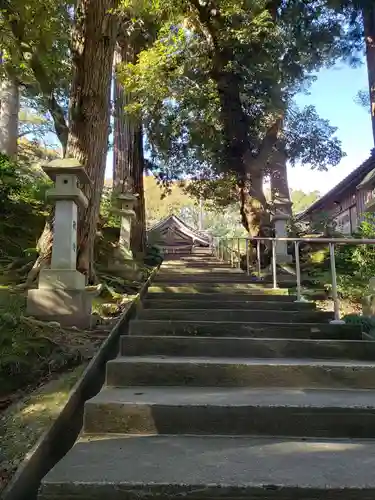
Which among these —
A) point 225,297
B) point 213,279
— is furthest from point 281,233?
point 225,297

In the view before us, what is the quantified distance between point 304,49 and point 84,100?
6429 millimetres

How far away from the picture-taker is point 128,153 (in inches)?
430

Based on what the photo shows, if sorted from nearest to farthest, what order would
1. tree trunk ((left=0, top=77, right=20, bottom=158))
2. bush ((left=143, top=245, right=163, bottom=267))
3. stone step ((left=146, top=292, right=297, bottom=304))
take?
1. stone step ((left=146, top=292, right=297, bottom=304))
2. bush ((left=143, top=245, right=163, bottom=267))
3. tree trunk ((left=0, top=77, right=20, bottom=158))

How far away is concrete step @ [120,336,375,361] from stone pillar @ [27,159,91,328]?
88 cm

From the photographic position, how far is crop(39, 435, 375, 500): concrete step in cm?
175

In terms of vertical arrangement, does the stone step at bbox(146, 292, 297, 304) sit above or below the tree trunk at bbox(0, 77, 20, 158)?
below

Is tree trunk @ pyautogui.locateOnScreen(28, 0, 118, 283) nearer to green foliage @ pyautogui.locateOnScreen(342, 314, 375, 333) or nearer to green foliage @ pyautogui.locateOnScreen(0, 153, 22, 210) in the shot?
green foliage @ pyautogui.locateOnScreen(342, 314, 375, 333)

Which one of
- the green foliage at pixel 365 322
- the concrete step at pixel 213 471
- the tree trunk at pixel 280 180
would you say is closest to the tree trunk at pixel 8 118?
the tree trunk at pixel 280 180

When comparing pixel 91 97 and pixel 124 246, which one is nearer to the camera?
pixel 91 97

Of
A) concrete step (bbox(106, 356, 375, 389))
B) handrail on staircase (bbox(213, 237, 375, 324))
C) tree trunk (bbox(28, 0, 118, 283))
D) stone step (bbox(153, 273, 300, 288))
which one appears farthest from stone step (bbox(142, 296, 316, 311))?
concrete step (bbox(106, 356, 375, 389))

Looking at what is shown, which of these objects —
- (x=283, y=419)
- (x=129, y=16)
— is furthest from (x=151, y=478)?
(x=129, y=16)

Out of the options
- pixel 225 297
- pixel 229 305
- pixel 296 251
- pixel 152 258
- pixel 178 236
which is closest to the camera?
pixel 296 251

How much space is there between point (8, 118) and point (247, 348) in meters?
14.1

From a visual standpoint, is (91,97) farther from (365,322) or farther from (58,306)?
(365,322)
